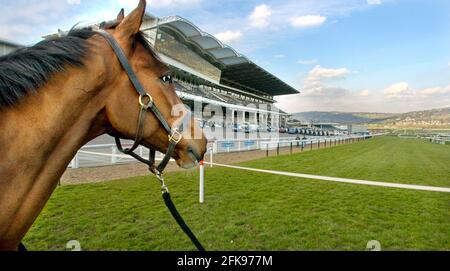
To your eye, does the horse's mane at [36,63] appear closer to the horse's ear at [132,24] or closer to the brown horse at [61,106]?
the brown horse at [61,106]

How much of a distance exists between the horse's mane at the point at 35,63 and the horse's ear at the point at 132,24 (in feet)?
0.61

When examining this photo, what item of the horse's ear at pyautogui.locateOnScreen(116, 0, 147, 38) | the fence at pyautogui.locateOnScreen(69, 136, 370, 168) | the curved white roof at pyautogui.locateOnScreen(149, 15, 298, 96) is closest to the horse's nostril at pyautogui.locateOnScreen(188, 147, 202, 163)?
the horse's ear at pyautogui.locateOnScreen(116, 0, 147, 38)

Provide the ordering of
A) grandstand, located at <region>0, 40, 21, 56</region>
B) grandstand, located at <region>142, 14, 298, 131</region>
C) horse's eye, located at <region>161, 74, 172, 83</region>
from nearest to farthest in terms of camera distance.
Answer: horse's eye, located at <region>161, 74, 172, 83</region> < grandstand, located at <region>0, 40, 21, 56</region> < grandstand, located at <region>142, 14, 298, 131</region>

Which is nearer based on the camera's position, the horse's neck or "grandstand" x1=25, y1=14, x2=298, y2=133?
the horse's neck

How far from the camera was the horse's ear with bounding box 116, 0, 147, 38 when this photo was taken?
1288mm

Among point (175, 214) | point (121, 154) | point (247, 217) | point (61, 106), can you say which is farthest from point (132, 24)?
point (121, 154)

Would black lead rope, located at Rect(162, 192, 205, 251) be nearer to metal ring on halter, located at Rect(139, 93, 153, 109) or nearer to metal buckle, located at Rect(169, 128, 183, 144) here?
metal buckle, located at Rect(169, 128, 183, 144)

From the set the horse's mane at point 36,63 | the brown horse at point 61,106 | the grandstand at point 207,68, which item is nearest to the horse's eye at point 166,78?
the brown horse at point 61,106

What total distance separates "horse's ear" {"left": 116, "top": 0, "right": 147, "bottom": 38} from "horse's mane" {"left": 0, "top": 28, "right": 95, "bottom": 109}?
0.19 metres

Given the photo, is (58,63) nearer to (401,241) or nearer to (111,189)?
(401,241)

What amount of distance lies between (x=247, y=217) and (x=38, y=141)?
4395 millimetres

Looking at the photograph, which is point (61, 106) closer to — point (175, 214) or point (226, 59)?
point (175, 214)

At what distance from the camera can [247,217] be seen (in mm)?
5035
